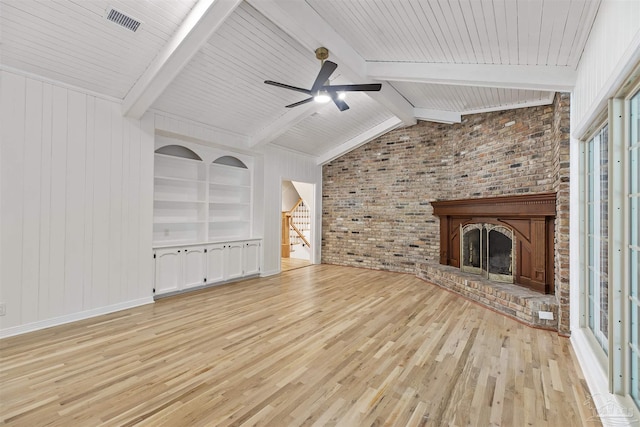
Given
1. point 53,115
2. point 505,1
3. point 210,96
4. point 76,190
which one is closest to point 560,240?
point 505,1

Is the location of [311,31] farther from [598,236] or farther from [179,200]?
[179,200]

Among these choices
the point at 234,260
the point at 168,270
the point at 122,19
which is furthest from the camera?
the point at 234,260

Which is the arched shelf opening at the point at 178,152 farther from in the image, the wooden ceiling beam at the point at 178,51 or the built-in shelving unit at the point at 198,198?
the wooden ceiling beam at the point at 178,51

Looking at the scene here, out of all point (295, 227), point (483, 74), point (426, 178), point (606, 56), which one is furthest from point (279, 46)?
point (295, 227)

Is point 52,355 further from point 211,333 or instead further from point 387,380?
point 387,380

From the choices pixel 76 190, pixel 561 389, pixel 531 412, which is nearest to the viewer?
pixel 531 412

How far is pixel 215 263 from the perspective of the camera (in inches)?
209

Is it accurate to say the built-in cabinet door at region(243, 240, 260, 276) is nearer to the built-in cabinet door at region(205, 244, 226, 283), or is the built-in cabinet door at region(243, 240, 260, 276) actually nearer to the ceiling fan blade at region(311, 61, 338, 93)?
the built-in cabinet door at region(205, 244, 226, 283)

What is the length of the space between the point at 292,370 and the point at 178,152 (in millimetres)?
4329

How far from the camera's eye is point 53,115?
3377 mm

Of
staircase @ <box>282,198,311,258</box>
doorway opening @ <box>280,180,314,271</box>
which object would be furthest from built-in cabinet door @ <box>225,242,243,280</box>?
staircase @ <box>282,198,311,258</box>

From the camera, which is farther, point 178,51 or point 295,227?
point 295,227

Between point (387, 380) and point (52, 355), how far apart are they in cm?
303

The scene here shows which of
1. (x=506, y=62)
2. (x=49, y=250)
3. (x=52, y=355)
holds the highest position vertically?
(x=506, y=62)
